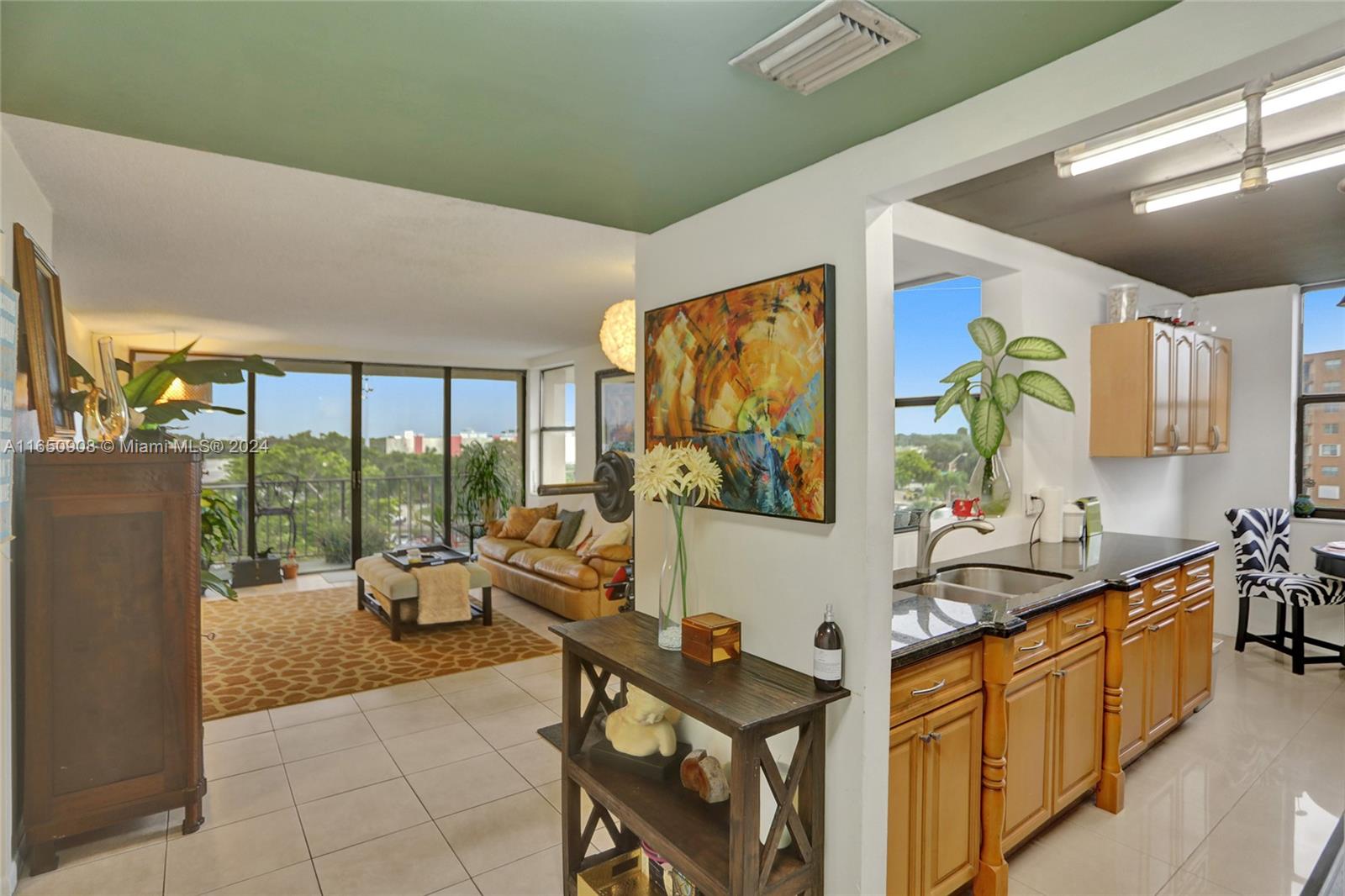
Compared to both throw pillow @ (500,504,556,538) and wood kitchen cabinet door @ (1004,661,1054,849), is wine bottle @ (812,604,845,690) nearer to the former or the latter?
wood kitchen cabinet door @ (1004,661,1054,849)

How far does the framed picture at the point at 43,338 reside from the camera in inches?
91.2

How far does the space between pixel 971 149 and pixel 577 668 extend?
1.83 m

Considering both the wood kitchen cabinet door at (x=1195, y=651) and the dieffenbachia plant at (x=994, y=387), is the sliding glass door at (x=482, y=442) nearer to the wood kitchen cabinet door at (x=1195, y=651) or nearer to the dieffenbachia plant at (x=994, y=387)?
the dieffenbachia plant at (x=994, y=387)

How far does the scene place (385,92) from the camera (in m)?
1.49

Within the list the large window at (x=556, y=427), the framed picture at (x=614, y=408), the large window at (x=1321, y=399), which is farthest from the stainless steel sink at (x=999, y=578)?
the large window at (x=556, y=427)

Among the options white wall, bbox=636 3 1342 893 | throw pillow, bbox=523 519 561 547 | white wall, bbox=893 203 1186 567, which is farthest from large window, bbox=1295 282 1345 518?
throw pillow, bbox=523 519 561 547

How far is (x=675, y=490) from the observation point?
2.03 meters


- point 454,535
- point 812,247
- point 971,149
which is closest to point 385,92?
point 812,247

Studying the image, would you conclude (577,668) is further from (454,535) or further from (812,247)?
(454,535)

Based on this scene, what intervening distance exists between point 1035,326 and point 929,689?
94.0 inches

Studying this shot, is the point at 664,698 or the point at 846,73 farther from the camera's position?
the point at 664,698

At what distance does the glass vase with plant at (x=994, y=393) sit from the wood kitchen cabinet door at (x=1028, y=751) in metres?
1.17

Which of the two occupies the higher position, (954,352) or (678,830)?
(954,352)

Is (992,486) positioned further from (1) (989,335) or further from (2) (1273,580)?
(2) (1273,580)
